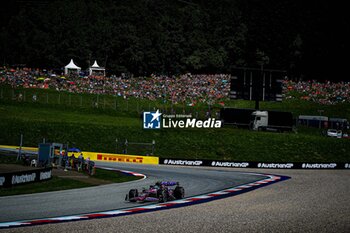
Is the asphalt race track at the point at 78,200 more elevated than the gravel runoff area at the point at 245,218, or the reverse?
the gravel runoff area at the point at 245,218

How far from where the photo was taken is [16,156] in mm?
36250

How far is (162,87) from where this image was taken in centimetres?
7075

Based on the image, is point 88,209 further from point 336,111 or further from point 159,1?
point 159,1

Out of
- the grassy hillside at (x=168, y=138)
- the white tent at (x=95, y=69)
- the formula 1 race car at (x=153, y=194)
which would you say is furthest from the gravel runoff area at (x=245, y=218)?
the white tent at (x=95, y=69)

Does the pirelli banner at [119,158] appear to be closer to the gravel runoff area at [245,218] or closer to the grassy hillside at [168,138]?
the grassy hillside at [168,138]

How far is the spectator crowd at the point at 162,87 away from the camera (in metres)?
67.0

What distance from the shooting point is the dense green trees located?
92.8 meters

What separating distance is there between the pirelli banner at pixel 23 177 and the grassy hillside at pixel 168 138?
20520 mm

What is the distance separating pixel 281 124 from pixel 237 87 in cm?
590

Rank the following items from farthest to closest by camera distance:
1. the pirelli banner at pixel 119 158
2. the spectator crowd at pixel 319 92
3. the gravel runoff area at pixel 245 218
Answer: the spectator crowd at pixel 319 92
the pirelli banner at pixel 119 158
the gravel runoff area at pixel 245 218

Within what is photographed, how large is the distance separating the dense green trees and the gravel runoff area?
6954 cm

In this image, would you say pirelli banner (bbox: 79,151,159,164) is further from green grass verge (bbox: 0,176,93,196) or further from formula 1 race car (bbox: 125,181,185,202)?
formula 1 race car (bbox: 125,181,185,202)

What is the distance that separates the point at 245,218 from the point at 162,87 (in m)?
54.1

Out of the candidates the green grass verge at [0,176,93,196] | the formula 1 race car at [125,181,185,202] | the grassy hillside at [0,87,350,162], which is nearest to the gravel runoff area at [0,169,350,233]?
the formula 1 race car at [125,181,185,202]
